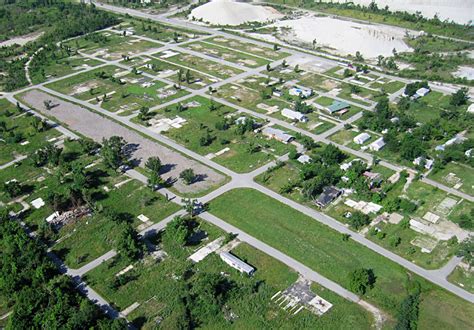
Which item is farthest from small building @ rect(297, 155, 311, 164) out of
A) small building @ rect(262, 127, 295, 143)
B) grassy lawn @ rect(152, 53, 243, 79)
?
grassy lawn @ rect(152, 53, 243, 79)

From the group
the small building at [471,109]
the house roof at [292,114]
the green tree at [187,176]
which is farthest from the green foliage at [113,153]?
the small building at [471,109]

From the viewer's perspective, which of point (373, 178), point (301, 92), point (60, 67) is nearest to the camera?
point (373, 178)

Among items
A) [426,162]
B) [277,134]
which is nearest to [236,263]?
[277,134]

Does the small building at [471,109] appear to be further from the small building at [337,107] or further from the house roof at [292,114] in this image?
the house roof at [292,114]

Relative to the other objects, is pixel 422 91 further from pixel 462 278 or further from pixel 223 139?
pixel 462 278

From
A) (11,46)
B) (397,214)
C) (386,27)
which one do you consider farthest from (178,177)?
(386,27)

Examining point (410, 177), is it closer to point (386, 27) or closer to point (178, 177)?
point (178, 177)
